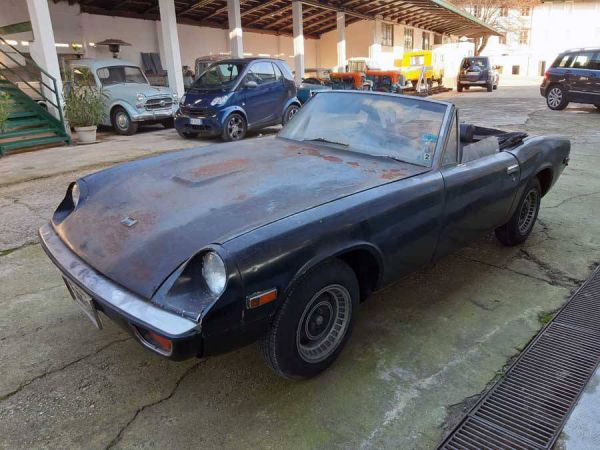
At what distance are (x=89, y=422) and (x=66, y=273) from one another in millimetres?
712

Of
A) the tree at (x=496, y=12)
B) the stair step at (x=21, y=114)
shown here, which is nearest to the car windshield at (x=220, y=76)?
the stair step at (x=21, y=114)

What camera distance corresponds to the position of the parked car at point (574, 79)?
13297 mm

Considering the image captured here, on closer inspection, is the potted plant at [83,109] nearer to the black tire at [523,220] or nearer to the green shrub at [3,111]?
the green shrub at [3,111]

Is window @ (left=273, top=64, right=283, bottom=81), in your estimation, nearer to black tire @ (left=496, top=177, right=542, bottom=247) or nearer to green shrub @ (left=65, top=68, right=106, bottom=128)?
green shrub @ (left=65, top=68, right=106, bottom=128)

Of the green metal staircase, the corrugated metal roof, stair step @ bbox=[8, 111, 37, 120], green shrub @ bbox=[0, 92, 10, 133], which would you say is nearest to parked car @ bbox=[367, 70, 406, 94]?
the corrugated metal roof

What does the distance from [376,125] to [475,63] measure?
2547 centimetres

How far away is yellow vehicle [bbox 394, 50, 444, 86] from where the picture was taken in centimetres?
2123

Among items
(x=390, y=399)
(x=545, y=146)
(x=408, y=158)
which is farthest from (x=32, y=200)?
(x=545, y=146)

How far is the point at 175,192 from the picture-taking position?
2584 mm

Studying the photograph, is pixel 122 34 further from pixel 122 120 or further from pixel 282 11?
pixel 122 120

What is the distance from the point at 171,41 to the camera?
12.8m

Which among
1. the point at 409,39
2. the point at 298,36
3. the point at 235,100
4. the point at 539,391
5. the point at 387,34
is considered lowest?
the point at 539,391

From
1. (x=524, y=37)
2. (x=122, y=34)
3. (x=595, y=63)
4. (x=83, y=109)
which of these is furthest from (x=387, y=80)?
(x=524, y=37)

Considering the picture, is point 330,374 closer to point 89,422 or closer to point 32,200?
point 89,422
